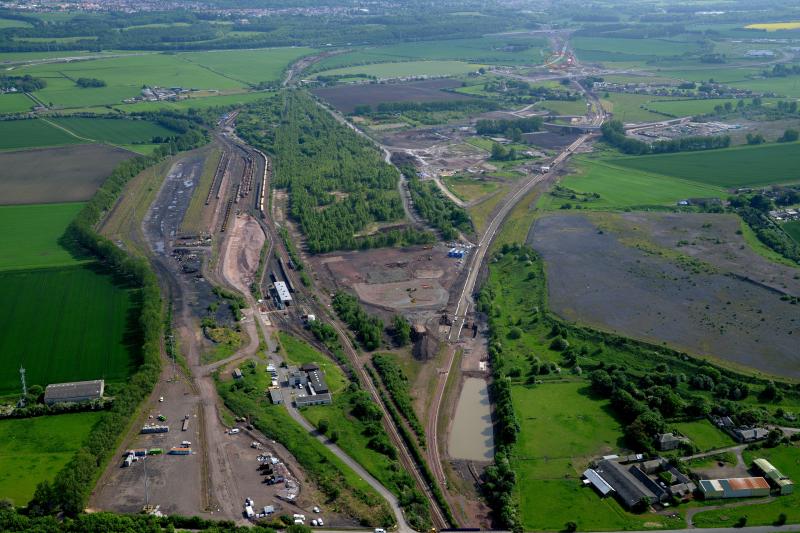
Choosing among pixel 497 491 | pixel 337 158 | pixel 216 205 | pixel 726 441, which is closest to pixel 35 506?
pixel 497 491

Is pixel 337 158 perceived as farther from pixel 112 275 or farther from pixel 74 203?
pixel 112 275

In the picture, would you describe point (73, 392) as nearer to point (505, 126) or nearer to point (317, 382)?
point (317, 382)

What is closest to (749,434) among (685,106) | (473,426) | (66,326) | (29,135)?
(473,426)

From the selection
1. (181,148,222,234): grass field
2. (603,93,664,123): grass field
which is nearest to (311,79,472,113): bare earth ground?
(603,93,664,123): grass field

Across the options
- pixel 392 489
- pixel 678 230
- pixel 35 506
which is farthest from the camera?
pixel 678 230

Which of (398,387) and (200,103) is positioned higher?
(200,103)

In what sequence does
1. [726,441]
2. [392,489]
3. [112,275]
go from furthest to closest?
[112,275], [726,441], [392,489]

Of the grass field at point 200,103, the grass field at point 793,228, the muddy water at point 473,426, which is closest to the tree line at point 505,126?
the grass field at point 200,103
